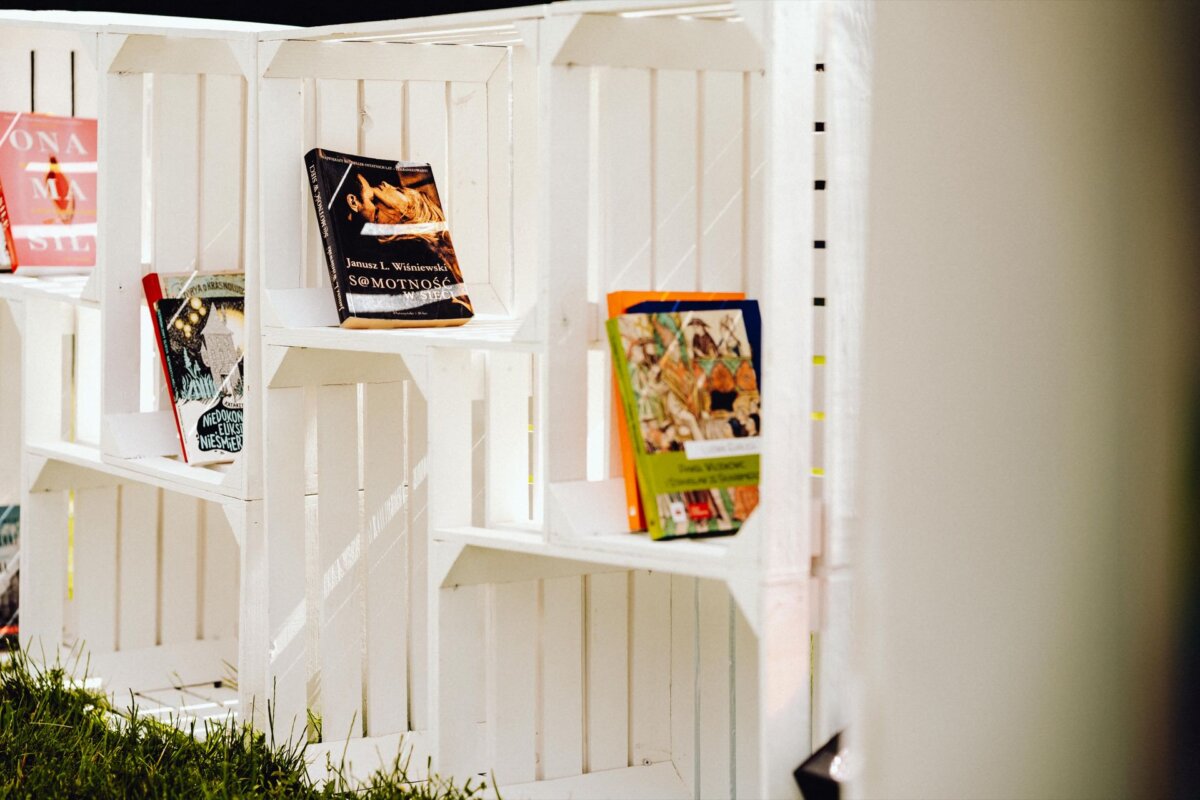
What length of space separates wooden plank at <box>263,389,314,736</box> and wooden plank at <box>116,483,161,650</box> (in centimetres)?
90

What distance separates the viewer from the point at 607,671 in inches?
103

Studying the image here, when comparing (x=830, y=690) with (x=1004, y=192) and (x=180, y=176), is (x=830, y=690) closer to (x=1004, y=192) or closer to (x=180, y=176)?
(x=1004, y=192)

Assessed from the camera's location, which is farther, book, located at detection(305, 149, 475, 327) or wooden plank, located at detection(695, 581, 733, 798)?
book, located at detection(305, 149, 475, 327)

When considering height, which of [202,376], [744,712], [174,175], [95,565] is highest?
[174,175]

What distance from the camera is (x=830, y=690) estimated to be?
2.13 m

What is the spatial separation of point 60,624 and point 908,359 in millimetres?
3109

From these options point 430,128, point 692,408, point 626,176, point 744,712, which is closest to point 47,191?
point 430,128

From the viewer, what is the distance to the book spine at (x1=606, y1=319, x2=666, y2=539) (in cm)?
209

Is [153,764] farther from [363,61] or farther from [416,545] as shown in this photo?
[363,61]

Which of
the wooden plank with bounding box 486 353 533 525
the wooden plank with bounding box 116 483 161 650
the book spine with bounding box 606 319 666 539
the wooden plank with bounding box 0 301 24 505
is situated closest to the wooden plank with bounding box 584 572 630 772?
the wooden plank with bounding box 486 353 533 525

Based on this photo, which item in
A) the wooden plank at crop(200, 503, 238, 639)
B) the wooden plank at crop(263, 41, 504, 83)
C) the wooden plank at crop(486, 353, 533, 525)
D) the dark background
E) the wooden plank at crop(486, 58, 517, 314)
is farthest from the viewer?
the dark background

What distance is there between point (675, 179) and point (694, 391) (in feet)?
1.35

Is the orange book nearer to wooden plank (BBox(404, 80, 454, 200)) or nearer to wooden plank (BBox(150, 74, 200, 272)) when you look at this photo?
wooden plank (BBox(404, 80, 454, 200))

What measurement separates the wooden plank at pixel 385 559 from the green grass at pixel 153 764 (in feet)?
0.63
